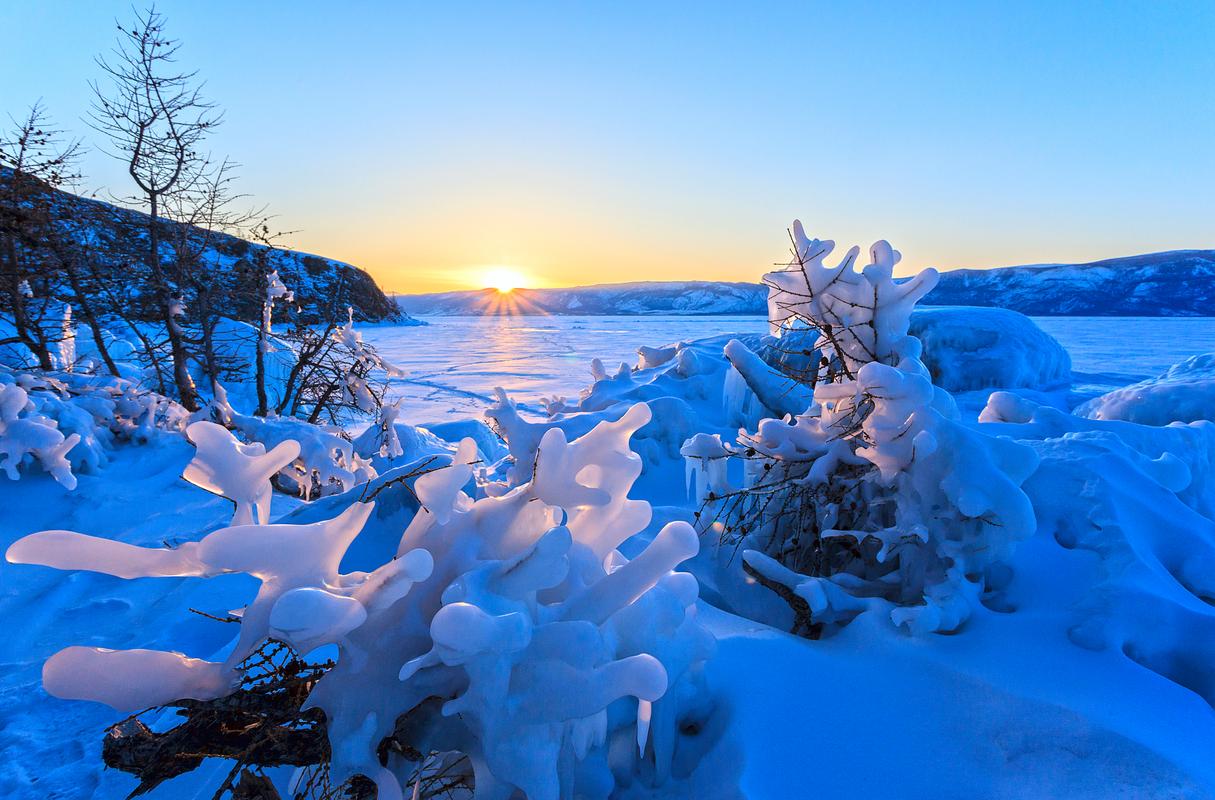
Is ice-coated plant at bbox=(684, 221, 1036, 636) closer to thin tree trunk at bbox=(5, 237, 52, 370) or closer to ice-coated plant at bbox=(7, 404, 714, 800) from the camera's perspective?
ice-coated plant at bbox=(7, 404, 714, 800)

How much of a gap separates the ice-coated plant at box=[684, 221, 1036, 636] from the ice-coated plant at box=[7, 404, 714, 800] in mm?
1070

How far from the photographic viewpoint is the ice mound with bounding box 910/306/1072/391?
31.3 ft

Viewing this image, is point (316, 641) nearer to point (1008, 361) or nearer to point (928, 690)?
point (928, 690)

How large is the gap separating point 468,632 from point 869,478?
2.01 metres

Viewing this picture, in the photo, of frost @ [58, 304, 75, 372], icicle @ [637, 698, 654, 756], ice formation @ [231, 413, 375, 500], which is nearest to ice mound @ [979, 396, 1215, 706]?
icicle @ [637, 698, 654, 756]

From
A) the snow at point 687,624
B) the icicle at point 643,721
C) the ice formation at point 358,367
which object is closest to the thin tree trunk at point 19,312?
the ice formation at point 358,367

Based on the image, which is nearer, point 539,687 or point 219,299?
point 539,687

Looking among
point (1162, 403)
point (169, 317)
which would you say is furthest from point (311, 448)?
point (1162, 403)

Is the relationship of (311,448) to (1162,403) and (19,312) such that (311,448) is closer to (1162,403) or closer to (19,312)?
(19,312)

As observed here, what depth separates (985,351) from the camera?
380 inches

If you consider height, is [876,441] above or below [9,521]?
above

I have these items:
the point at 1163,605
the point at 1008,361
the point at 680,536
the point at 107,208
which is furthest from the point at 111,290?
the point at 1008,361

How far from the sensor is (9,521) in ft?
13.3

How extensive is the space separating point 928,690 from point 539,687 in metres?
1.29
